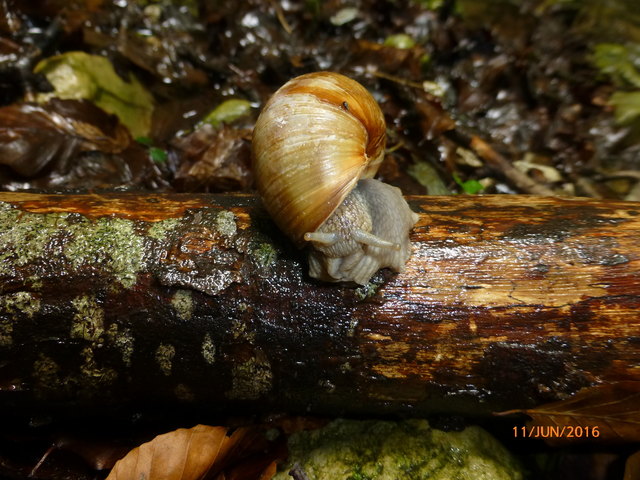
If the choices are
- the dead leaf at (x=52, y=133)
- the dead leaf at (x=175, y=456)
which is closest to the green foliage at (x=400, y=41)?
the dead leaf at (x=52, y=133)

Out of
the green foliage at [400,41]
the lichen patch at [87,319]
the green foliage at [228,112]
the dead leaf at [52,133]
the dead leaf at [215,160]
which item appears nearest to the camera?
the lichen patch at [87,319]

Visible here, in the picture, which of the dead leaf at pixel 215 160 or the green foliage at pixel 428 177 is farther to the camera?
the green foliage at pixel 428 177

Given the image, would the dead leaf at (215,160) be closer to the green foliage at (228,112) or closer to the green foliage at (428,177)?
the green foliage at (228,112)

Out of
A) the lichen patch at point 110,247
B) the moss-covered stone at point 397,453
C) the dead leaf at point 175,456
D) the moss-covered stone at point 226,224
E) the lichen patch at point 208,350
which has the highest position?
the moss-covered stone at point 226,224

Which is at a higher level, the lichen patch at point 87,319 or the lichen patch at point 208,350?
the lichen patch at point 87,319

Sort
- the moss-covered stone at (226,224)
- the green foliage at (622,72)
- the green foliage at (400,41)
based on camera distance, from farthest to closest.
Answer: the green foliage at (400,41)
the green foliage at (622,72)
the moss-covered stone at (226,224)

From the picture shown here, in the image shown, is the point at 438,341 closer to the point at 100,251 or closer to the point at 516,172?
the point at 100,251

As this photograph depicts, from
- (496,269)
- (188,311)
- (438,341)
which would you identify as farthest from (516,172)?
(188,311)

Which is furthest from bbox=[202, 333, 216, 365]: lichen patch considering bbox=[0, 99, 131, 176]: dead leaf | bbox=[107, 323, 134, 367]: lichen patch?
bbox=[0, 99, 131, 176]: dead leaf
